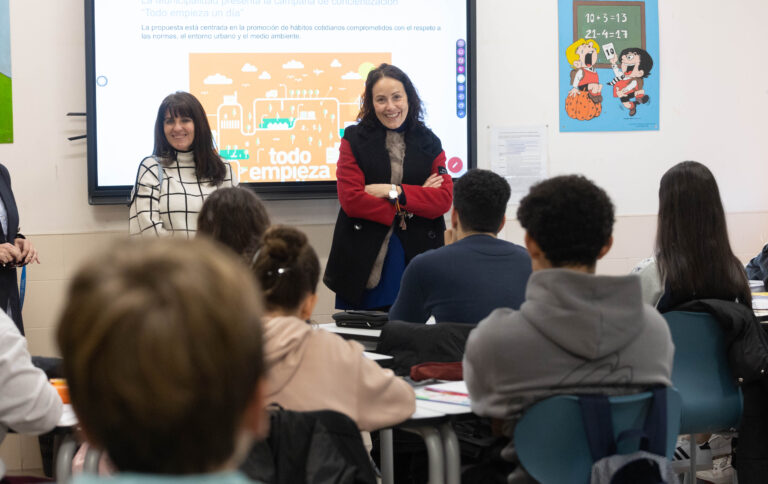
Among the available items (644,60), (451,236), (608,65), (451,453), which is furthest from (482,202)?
(644,60)

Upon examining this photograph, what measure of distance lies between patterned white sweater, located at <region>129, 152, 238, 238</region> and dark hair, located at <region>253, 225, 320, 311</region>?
1833 mm

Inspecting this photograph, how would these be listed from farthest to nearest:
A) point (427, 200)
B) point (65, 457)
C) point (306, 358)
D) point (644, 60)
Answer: point (644, 60)
point (427, 200)
point (65, 457)
point (306, 358)

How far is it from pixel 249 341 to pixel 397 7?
4.01 metres

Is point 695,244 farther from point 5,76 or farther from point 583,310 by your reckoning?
point 5,76

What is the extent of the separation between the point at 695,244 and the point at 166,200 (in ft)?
6.84

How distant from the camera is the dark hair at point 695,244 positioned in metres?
2.65

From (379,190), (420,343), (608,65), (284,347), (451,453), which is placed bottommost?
(451,453)

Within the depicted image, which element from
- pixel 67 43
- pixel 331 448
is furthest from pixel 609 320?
pixel 67 43

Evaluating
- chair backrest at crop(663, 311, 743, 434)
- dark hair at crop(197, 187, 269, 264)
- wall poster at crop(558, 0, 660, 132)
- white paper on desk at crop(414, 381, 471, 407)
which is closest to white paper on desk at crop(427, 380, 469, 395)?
white paper on desk at crop(414, 381, 471, 407)

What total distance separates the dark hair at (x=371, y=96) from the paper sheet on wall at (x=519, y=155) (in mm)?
1117

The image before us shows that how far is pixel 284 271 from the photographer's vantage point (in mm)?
1724

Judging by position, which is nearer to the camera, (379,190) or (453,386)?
(453,386)

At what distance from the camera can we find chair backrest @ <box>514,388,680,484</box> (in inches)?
67.8

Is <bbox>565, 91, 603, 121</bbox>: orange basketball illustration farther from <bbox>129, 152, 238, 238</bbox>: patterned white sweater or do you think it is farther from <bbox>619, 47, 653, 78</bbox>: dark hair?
<bbox>129, 152, 238, 238</bbox>: patterned white sweater
